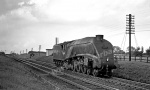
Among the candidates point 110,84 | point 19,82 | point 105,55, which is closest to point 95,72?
point 105,55

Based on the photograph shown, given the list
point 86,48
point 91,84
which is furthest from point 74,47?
point 91,84

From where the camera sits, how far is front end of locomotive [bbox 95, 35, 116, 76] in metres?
19.0

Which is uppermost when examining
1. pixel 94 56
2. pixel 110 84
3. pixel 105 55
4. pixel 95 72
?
pixel 105 55

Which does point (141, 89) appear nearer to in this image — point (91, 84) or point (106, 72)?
point (91, 84)

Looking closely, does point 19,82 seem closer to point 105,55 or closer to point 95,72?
point 95,72

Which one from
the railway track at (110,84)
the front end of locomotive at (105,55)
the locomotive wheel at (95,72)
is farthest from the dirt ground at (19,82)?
the front end of locomotive at (105,55)

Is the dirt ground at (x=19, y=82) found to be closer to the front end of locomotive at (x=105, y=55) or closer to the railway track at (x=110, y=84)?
the railway track at (x=110, y=84)

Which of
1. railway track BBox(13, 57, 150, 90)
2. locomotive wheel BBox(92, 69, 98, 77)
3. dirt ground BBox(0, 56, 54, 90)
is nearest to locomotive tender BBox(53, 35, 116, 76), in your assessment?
locomotive wheel BBox(92, 69, 98, 77)

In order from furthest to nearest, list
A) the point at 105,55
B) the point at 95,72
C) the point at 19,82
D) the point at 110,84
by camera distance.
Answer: the point at 95,72 < the point at 105,55 < the point at 110,84 < the point at 19,82

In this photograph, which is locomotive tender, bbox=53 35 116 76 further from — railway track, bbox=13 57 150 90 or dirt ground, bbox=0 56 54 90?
dirt ground, bbox=0 56 54 90

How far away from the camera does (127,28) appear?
3938 centimetres

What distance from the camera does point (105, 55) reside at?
19.3m

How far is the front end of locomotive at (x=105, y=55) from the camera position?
62.3 ft

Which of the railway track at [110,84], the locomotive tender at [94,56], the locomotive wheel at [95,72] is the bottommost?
the railway track at [110,84]
